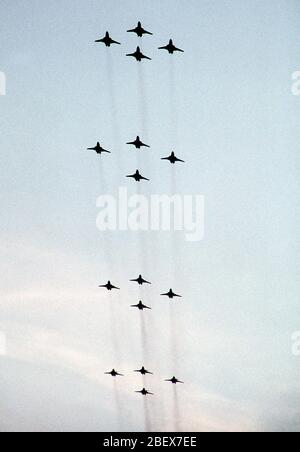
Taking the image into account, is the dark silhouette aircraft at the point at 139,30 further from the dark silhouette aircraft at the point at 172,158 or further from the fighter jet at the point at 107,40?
the dark silhouette aircraft at the point at 172,158

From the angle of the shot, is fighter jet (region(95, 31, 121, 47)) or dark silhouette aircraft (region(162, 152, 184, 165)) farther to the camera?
dark silhouette aircraft (region(162, 152, 184, 165))

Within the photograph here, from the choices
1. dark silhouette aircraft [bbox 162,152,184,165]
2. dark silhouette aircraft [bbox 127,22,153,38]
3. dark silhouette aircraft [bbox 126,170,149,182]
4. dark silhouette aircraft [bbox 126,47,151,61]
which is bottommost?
dark silhouette aircraft [bbox 126,170,149,182]

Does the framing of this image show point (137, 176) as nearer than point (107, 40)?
No

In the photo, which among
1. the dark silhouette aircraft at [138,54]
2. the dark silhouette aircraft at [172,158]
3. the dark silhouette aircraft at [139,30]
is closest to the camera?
the dark silhouette aircraft at [139,30]

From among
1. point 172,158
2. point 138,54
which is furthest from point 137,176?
point 138,54

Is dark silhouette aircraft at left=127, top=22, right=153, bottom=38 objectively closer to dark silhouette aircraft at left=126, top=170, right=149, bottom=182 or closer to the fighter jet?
the fighter jet

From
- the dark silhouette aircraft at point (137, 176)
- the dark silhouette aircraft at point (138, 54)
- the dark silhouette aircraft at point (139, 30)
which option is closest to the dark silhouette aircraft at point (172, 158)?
the dark silhouette aircraft at point (137, 176)

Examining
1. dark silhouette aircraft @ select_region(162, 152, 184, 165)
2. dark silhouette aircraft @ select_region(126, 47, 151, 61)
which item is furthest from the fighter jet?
dark silhouette aircraft @ select_region(162, 152, 184, 165)

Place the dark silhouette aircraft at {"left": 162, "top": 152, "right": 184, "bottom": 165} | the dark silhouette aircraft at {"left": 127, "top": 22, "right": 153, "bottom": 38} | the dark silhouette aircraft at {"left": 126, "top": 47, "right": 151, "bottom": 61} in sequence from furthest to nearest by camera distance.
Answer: the dark silhouette aircraft at {"left": 162, "top": 152, "right": 184, "bottom": 165}, the dark silhouette aircraft at {"left": 126, "top": 47, "right": 151, "bottom": 61}, the dark silhouette aircraft at {"left": 127, "top": 22, "right": 153, "bottom": 38}

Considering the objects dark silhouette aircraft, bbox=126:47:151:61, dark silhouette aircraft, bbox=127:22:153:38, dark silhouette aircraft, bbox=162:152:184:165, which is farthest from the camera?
dark silhouette aircraft, bbox=162:152:184:165

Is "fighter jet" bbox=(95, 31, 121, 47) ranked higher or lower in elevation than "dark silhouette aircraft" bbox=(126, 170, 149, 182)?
higher

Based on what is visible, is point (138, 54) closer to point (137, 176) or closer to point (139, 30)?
point (139, 30)
